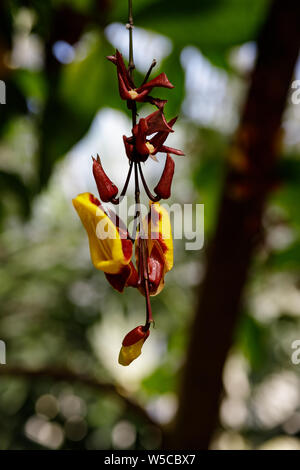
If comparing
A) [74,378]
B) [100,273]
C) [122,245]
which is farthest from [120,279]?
[100,273]

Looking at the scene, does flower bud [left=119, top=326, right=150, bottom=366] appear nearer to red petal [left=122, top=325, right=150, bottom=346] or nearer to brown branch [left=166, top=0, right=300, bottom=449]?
red petal [left=122, top=325, right=150, bottom=346]

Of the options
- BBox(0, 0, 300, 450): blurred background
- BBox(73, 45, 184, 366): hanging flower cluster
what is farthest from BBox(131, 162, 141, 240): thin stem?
BBox(0, 0, 300, 450): blurred background

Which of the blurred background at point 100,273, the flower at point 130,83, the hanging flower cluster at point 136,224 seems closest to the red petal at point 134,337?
the hanging flower cluster at point 136,224

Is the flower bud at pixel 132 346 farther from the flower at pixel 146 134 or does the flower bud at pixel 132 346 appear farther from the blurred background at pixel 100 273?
the blurred background at pixel 100 273

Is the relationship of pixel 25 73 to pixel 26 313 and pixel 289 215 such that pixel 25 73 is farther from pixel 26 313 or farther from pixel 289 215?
pixel 26 313

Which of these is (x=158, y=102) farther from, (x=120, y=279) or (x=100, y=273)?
(x=100, y=273)

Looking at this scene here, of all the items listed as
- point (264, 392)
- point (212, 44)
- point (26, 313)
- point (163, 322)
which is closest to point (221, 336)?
point (212, 44)
